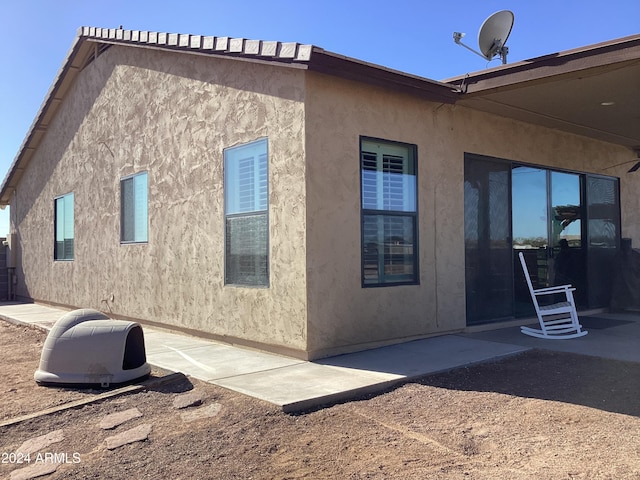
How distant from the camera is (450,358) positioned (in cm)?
630

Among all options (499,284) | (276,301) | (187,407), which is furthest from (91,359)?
(499,284)

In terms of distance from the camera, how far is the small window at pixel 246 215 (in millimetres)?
6938

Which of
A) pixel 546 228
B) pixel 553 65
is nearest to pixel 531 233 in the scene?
pixel 546 228

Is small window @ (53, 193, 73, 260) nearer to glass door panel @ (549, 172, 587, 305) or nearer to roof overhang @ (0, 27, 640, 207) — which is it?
roof overhang @ (0, 27, 640, 207)

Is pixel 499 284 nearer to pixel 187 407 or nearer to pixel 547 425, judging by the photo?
pixel 547 425

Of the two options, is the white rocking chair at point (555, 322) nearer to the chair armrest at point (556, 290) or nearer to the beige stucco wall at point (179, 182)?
the chair armrest at point (556, 290)

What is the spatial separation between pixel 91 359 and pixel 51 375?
0.53m

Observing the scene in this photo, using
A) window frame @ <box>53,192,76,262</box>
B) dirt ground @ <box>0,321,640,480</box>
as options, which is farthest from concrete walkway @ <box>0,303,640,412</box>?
window frame @ <box>53,192,76,262</box>

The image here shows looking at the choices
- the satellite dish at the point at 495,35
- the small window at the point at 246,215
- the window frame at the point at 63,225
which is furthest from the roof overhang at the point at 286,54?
the window frame at the point at 63,225

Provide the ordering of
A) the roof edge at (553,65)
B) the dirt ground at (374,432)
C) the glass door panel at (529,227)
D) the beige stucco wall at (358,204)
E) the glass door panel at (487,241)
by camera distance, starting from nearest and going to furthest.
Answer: the dirt ground at (374,432), the roof edge at (553,65), the beige stucco wall at (358,204), the glass door panel at (487,241), the glass door panel at (529,227)

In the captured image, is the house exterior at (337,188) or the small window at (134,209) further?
the small window at (134,209)

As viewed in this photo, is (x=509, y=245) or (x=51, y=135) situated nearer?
(x=509, y=245)

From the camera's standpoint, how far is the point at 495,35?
8.23 meters

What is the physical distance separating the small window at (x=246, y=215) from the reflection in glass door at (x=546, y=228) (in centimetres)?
435
